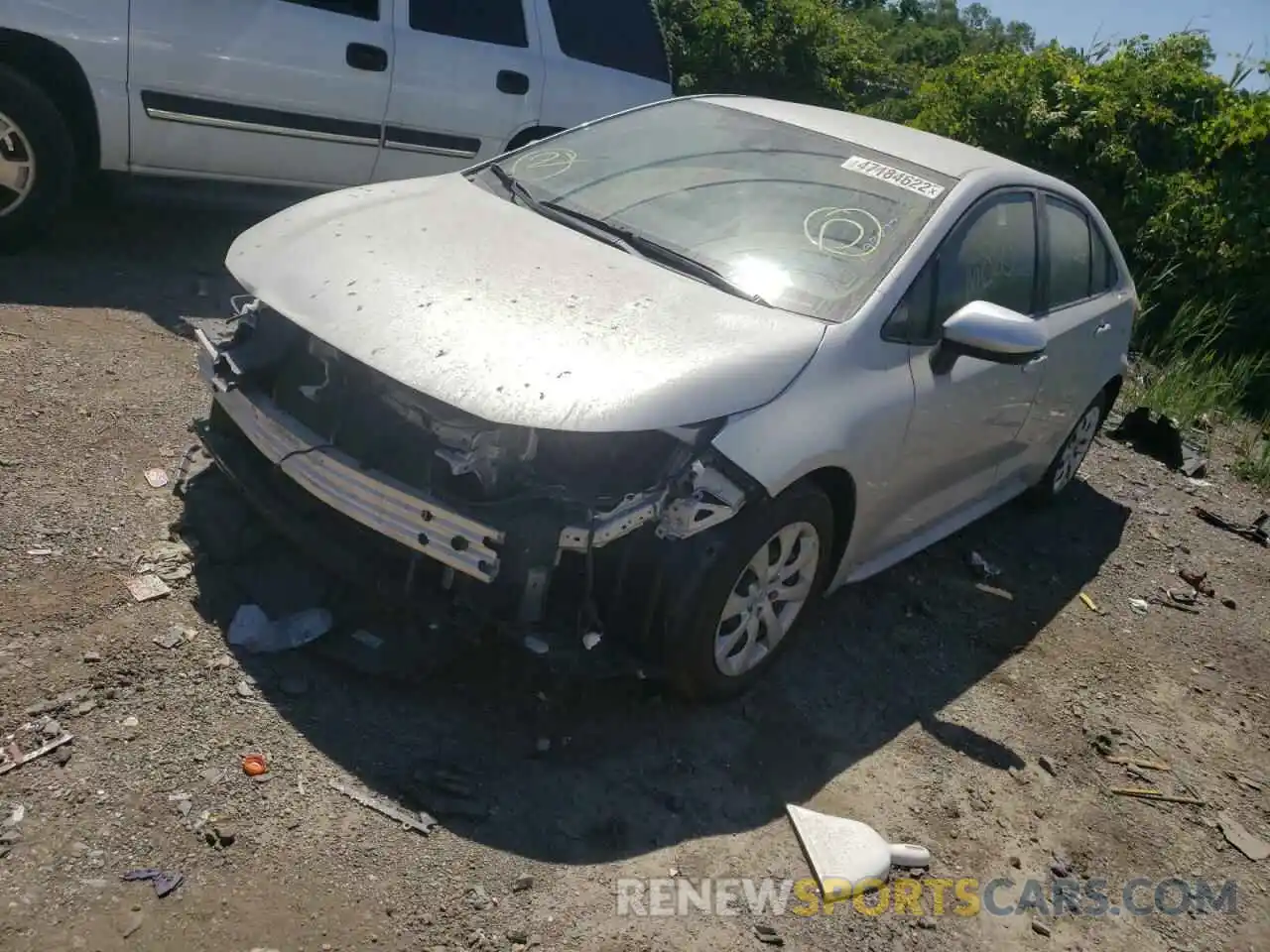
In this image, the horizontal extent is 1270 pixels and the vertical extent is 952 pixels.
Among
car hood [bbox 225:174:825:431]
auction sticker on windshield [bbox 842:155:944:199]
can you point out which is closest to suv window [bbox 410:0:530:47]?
A: car hood [bbox 225:174:825:431]

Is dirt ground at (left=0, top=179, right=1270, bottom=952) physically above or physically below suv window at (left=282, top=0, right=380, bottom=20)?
below

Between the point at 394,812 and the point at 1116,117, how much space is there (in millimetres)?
9326

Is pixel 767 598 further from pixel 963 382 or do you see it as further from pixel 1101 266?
pixel 1101 266

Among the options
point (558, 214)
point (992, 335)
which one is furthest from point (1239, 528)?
point (558, 214)

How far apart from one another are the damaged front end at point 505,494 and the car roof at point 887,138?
1.80m

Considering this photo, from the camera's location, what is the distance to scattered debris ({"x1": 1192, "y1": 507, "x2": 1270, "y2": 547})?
21.8ft

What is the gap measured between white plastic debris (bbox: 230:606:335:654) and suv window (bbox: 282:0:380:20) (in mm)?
3756

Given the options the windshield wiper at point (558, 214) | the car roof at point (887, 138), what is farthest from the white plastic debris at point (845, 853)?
the car roof at point (887, 138)

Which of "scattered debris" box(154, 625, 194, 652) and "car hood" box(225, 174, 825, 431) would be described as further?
"scattered debris" box(154, 625, 194, 652)

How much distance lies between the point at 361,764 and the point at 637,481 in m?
1.08

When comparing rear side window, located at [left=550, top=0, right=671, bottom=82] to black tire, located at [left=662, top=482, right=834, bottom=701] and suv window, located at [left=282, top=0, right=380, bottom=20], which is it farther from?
black tire, located at [left=662, top=482, right=834, bottom=701]

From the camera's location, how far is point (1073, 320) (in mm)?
5070

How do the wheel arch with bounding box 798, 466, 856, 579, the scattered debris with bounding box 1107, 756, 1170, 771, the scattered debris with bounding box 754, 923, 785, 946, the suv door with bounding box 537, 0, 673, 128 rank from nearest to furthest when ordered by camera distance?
the scattered debris with bounding box 754, 923, 785, 946, the wheel arch with bounding box 798, 466, 856, 579, the scattered debris with bounding box 1107, 756, 1170, 771, the suv door with bounding box 537, 0, 673, 128

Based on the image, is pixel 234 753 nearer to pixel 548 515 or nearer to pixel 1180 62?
pixel 548 515
